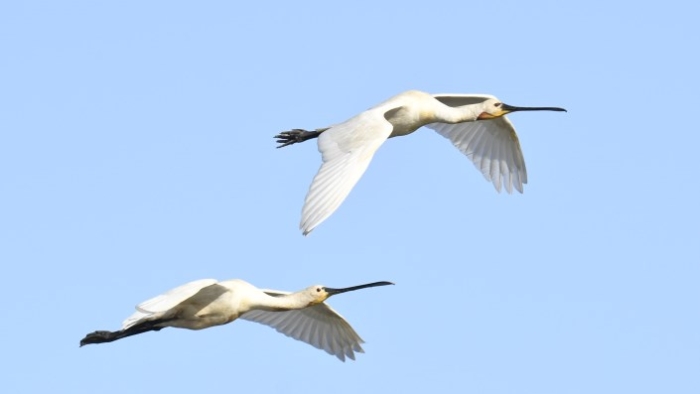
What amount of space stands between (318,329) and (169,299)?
527 centimetres

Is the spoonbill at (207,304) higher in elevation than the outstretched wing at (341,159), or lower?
lower

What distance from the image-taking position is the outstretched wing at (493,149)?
25.5 metres

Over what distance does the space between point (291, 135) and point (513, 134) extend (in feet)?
11.0

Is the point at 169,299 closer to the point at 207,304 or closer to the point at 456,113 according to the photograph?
the point at 207,304

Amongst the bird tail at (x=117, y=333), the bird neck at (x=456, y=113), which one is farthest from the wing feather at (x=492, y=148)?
the bird tail at (x=117, y=333)

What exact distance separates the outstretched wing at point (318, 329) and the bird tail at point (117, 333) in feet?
9.28

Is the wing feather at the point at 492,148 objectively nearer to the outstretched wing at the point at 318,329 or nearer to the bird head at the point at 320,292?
the outstretched wing at the point at 318,329

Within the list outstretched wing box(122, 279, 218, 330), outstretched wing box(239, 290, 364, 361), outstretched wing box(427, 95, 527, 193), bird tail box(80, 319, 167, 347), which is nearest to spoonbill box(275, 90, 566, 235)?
outstretched wing box(427, 95, 527, 193)

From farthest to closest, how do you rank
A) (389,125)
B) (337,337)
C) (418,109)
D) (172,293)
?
(337,337) < (418,109) < (389,125) < (172,293)

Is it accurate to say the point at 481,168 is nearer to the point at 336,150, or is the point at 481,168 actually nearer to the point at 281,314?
the point at 281,314

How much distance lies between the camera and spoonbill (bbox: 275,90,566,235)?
1864 cm

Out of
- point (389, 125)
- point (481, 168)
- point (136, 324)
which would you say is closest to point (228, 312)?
point (136, 324)

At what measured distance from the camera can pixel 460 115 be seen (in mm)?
23500

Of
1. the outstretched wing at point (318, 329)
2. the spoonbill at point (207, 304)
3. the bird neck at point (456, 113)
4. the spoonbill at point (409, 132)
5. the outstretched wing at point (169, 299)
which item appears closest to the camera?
the spoonbill at point (409, 132)
